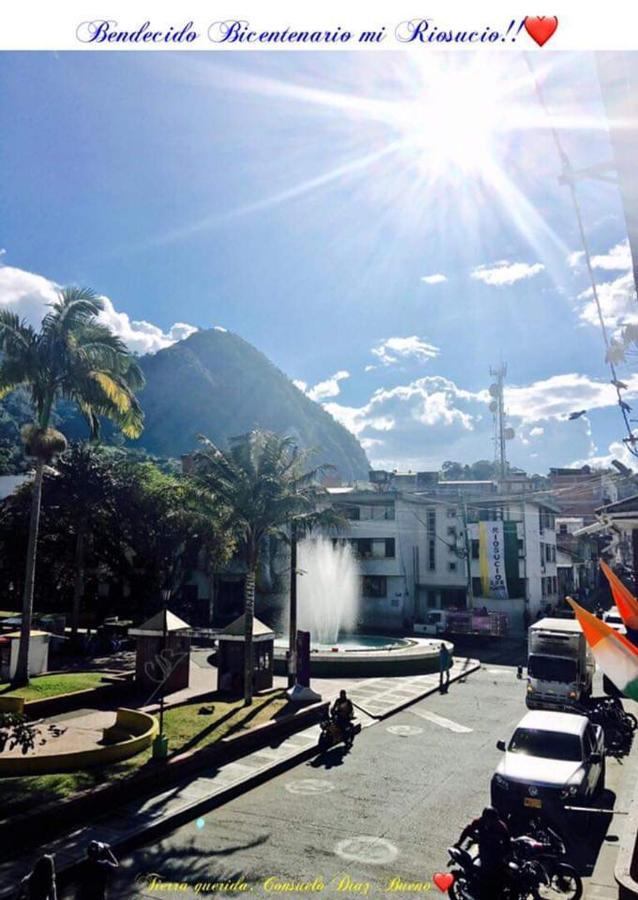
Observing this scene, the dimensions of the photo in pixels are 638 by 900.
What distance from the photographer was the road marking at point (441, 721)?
762 inches

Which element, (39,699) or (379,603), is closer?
(39,699)

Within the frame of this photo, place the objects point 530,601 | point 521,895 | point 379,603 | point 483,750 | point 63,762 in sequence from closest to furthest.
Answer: point 521,895 < point 63,762 < point 483,750 < point 530,601 < point 379,603

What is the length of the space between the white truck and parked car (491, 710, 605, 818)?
782cm

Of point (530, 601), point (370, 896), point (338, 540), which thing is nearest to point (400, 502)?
point (338, 540)

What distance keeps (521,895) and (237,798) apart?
6637 mm

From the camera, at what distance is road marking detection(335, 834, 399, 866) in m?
10.4

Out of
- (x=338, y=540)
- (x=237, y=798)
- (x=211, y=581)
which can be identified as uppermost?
(x=338, y=540)

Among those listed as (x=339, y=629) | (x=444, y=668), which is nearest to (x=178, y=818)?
(x=444, y=668)

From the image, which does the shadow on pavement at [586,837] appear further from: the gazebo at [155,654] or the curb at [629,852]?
the gazebo at [155,654]

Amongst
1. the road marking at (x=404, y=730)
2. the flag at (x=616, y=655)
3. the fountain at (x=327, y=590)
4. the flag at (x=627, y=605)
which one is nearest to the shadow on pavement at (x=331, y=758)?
the road marking at (x=404, y=730)

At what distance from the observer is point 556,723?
44.1 feet

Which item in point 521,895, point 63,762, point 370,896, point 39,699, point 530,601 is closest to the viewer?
point 521,895

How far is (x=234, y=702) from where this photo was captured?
2058cm

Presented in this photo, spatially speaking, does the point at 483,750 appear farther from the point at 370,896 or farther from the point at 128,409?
the point at 128,409
